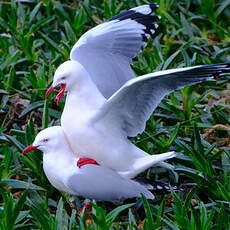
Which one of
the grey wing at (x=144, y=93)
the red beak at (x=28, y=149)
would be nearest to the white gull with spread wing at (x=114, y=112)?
the grey wing at (x=144, y=93)

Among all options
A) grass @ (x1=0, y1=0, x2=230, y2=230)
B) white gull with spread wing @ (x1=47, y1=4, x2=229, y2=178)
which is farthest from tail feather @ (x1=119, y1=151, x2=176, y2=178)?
grass @ (x1=0, y1=0, x2=230, y2=230)

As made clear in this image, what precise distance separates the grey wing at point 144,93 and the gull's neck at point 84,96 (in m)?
0.10

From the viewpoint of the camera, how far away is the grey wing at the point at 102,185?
4141 millimetres

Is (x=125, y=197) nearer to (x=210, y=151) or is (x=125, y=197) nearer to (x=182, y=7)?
(x=210, y=151)

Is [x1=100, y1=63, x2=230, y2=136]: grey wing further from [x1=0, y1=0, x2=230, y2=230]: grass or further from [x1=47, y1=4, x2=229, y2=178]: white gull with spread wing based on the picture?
[x1=0, y1=0, x2=230, y2=230]: grass

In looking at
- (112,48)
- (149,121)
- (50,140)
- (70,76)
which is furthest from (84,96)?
(149,121)

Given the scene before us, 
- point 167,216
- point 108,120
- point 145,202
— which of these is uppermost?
point 108,120

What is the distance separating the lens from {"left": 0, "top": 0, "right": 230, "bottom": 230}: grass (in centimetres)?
405

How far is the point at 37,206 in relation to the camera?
4.12 m

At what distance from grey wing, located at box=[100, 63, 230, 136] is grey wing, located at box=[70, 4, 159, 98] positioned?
0.38 m

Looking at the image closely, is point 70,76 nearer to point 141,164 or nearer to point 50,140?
point 50,140

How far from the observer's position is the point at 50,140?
14.1 ft

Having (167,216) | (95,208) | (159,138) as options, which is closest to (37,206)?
(95,208)

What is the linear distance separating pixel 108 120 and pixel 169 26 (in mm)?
2143
